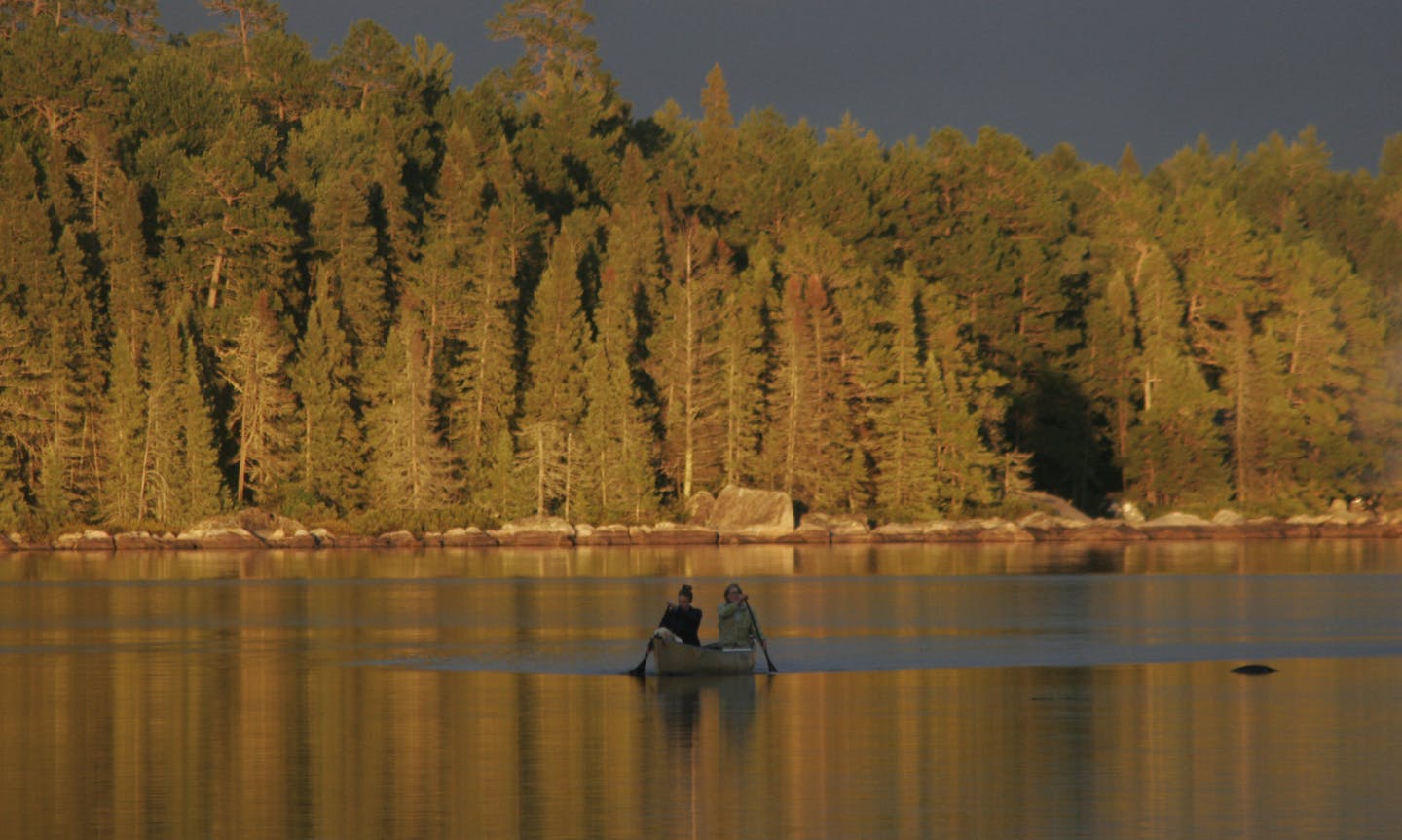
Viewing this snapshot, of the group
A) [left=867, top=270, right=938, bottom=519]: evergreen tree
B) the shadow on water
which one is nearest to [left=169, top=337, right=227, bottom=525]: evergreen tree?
[left=867, top=270, right=938, bottom=519]: evergreen tree

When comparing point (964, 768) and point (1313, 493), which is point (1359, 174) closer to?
point (1313, 493)

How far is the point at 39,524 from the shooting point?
86812mm

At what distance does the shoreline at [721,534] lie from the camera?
3423 inches

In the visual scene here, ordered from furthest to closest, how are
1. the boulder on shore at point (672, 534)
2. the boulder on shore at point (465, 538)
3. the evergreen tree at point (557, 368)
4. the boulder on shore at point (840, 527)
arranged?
the evergreen tree at point (557, 368)
the boulder on shore at point (840, 527)
the boulder on shore at point (672, 534)
the boulder on shore at point (465, 538)

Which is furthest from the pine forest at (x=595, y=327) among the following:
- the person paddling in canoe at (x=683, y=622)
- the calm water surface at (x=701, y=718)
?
the person paddling in canoe at (x=683, y=622)

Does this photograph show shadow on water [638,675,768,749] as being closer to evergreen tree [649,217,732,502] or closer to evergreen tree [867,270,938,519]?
evergreen tree [867,270,938,519]

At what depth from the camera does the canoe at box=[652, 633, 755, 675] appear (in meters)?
30.5

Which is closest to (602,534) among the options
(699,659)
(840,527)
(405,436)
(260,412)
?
(405,436)

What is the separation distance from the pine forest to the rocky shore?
1228 millimetres

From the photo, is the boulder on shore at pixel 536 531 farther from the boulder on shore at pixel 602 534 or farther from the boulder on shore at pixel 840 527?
the boulder on shore at pixel 840 527

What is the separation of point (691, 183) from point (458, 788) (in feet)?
320

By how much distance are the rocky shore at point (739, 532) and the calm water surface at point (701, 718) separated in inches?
1340

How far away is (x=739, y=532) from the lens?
90812 millimetres


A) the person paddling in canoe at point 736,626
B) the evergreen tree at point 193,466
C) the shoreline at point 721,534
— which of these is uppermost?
the evergreen tree at point 193,466
